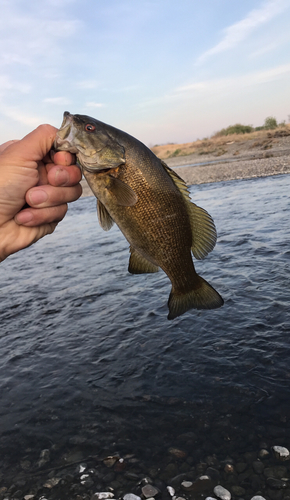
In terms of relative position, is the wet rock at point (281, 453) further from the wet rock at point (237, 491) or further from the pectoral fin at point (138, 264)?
the pectoral fin at point (138, 264)

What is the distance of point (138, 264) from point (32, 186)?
1.20 metres

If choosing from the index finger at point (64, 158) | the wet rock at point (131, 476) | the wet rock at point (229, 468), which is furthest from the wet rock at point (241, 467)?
the index finger at point (64, 158)

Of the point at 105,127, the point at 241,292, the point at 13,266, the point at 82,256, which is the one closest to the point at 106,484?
the point at 105,127

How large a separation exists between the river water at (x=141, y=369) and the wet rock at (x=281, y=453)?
78 millimetres

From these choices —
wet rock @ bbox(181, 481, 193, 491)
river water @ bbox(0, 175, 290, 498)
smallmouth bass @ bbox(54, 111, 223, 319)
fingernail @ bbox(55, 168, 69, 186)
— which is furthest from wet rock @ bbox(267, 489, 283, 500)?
fingernail @ bbox(55, 168, 69, 186)

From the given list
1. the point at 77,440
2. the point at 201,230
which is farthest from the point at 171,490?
the point at 201,230

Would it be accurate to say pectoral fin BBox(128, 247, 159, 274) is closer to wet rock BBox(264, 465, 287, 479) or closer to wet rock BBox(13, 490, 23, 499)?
wet rock BBox(264, 465, 287, 479)

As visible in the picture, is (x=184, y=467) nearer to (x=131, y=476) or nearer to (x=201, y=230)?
(x=131, y=476)

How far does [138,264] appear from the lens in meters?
3.32

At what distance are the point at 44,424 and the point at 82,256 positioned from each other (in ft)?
25.1

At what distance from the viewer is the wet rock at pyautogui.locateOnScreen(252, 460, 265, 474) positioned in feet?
11.2

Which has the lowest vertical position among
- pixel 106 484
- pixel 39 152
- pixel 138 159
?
pixel 106 484

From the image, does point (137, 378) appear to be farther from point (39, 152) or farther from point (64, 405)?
point (39, 152)

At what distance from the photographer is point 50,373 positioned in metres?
5.46
